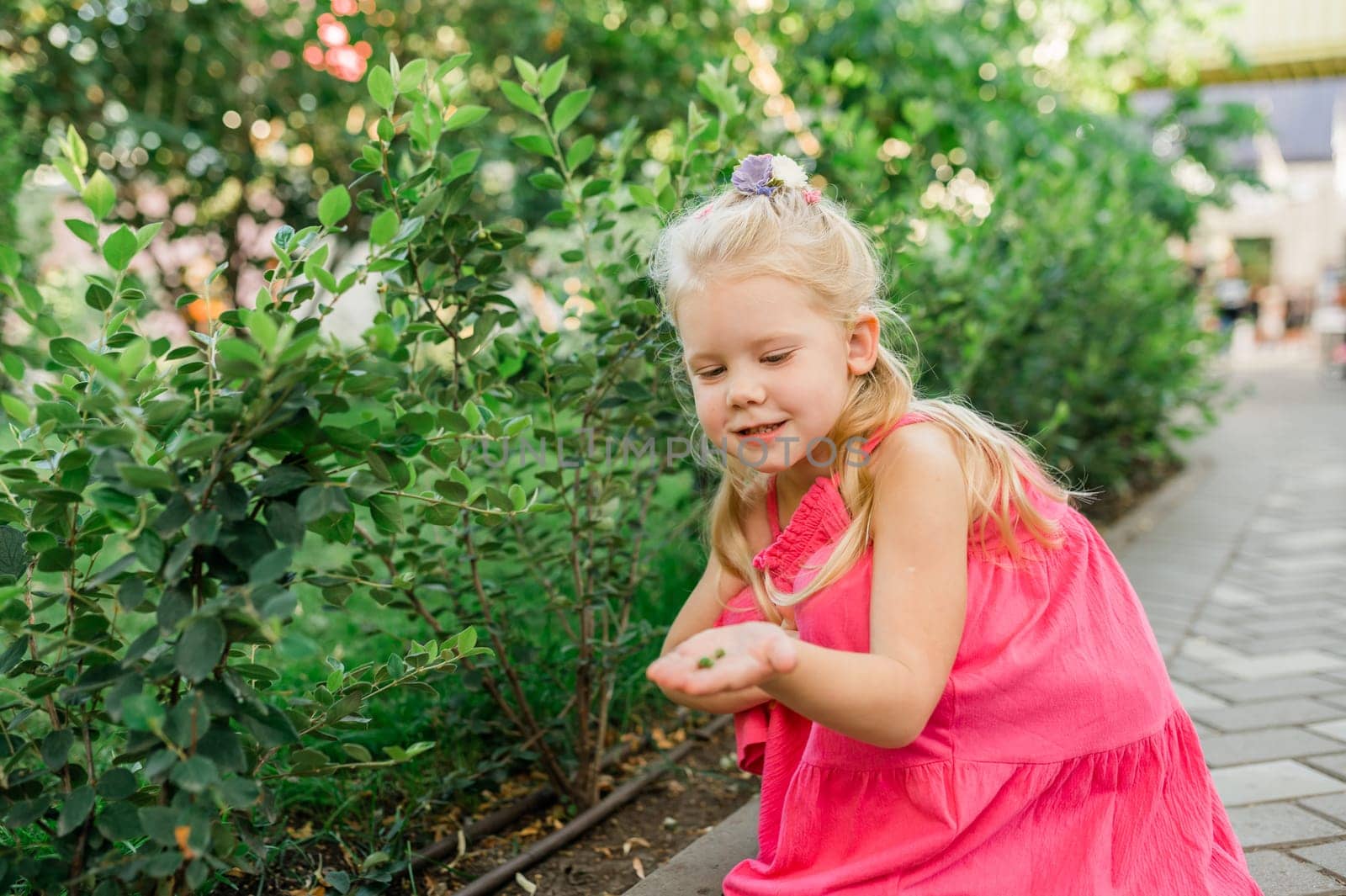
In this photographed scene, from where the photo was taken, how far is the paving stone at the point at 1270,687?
305 centimetres

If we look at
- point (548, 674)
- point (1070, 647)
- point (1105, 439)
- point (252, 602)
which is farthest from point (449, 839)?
point (1105, 439)

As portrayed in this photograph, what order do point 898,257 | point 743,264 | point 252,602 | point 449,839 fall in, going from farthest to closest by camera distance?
1. point 898,257
2. point 449,839
3. point 743,264
4. point 252,602

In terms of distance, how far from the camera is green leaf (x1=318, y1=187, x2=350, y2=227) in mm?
1442

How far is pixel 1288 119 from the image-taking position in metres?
19.1

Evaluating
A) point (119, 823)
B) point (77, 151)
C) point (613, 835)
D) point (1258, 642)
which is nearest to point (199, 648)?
point (119, 823)

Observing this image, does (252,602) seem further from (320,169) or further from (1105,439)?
(320,169)

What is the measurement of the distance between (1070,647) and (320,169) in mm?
5195

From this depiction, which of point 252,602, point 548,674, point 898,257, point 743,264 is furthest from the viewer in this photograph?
point 898,257

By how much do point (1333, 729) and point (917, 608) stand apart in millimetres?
1869

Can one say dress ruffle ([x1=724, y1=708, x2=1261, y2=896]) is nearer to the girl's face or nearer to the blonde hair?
the blonde hair

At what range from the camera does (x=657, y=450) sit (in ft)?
8.55

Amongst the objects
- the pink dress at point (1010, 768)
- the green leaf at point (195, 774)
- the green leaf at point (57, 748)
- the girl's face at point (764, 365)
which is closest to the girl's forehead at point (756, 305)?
the girl's face at point (764, 365)

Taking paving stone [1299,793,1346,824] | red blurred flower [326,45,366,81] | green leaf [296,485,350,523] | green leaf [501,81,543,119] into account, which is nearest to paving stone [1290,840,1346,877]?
paving stone [1299,793,1346,824]

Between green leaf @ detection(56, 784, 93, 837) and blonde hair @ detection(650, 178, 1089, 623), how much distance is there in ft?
3.28
